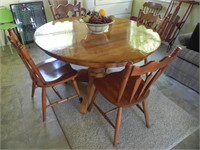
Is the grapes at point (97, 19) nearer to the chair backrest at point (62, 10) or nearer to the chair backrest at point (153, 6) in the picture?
the chair backrest at point (62, 10)

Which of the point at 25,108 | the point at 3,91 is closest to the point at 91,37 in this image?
the point at 25,108

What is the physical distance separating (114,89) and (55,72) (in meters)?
0.66

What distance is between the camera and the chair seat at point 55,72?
1.66 metres

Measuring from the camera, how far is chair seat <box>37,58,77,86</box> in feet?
5.43

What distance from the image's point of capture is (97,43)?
5.13 feet

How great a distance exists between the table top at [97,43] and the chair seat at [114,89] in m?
0.26

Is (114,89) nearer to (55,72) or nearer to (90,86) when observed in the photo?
(90,86)

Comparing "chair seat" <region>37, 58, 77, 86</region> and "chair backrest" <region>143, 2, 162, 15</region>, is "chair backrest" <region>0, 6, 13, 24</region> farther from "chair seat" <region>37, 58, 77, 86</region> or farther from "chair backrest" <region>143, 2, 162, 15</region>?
"chair backrest" <region>143, 2, 162, 15</region>

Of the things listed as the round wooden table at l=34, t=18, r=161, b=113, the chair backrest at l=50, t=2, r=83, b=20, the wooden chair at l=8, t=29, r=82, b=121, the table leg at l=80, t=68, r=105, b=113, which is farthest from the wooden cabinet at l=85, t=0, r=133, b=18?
the table leg at l=80, t=68, r=105, b=113

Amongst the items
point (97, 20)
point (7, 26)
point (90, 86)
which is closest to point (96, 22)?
point (97, 20)

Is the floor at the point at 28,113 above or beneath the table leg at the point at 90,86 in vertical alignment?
beneath

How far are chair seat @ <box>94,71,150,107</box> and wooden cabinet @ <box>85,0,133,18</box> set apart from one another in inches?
85.6

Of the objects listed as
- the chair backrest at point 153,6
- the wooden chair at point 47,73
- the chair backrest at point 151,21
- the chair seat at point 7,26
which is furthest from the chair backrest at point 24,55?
the chair backrest at point 153,6

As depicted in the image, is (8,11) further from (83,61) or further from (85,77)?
(83,61)
